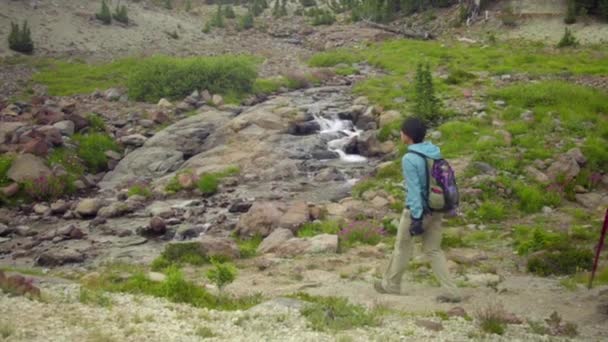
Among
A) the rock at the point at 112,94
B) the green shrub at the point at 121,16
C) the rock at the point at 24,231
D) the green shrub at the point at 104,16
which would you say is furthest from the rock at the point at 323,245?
the green shrub at the point at 121,16

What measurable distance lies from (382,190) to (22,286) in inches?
438

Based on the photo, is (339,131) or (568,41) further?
(568,41)

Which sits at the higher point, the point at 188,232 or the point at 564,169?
the point at 564,169

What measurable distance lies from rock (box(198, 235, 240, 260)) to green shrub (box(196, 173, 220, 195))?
576 centimetres

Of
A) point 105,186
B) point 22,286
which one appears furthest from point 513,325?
point 105,186

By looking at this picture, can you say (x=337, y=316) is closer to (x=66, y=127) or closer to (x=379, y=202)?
(x=379, y=202)

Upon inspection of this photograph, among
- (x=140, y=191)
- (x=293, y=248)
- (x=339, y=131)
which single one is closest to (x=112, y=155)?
(x=140, y=191)

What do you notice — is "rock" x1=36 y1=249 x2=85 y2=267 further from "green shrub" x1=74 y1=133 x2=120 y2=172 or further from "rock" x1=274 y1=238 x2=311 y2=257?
"green shrub" x1=74 y1=133 x2=120 y2=172

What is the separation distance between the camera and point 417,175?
1012 cm

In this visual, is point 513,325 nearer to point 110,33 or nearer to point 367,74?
point 367,74

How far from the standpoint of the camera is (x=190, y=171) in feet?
72.5

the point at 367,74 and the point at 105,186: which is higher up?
the point at 367,74

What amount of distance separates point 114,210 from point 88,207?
2.85 ft

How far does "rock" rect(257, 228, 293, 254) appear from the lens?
1522cm
